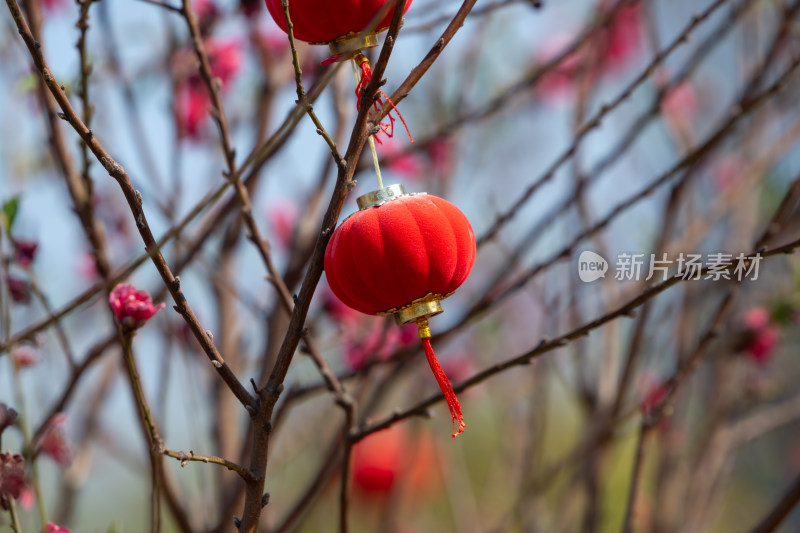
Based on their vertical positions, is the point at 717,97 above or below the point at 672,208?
above

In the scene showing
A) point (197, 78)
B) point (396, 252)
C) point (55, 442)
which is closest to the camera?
point (396, 252)

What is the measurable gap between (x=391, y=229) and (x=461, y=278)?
0.30 feet

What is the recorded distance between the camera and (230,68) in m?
1.88

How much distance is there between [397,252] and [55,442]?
1.70 ft

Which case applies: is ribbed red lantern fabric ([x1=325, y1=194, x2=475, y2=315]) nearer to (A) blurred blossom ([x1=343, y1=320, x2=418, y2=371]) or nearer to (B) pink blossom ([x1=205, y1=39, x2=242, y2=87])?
(A) blurred blossom ([x1=343, y1=320, x2=418, y2=371])

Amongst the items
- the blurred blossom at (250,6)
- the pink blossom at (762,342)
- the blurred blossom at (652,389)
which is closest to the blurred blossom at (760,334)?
the pink blossom at (762,342)

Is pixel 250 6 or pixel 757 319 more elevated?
pixel 250 6

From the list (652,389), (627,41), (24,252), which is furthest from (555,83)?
(24,252)

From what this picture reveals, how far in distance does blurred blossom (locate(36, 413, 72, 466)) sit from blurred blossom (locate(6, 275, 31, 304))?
0.61 ft

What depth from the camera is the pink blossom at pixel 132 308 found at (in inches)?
28.5

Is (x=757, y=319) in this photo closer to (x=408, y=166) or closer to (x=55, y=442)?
(x=408, y=166)

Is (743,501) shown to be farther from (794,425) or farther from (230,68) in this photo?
(230,68)

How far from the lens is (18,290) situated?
1049 mm

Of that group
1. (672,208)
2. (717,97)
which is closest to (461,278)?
(672,208)
